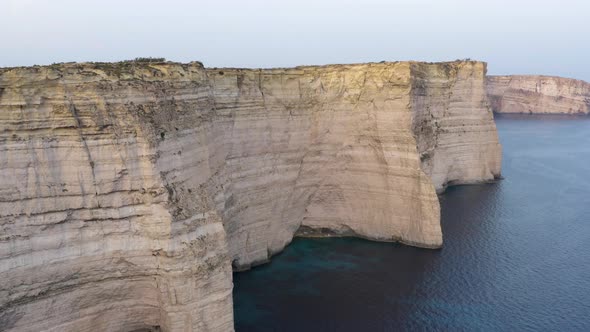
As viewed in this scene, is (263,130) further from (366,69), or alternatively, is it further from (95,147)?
(95,147)

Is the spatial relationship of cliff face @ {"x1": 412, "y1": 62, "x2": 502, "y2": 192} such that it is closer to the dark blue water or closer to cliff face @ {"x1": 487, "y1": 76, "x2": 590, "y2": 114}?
the dark blue water

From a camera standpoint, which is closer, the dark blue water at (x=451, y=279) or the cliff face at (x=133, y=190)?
A: the cliff face at (x=133, y=190)

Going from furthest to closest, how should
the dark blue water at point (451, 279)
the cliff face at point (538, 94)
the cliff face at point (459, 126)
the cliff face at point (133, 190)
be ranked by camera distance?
the cliff face at point (538, 94) < the cliff face at point (459, 126) < the dark blue water at point (451, 279) < the cliff face at point (133, 190)

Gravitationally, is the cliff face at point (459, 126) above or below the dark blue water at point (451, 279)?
above

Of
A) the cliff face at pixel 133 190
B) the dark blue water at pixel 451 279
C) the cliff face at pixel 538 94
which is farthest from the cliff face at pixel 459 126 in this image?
the cliff face at pixel 538 94

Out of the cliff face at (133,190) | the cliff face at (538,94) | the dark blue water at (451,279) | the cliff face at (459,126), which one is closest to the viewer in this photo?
the cliff face at (133,190)

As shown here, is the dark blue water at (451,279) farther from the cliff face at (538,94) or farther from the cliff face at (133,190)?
the cliff face at (538,94)

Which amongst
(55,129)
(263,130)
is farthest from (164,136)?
(263,130)
